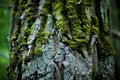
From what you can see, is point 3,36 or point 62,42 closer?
point 62,42

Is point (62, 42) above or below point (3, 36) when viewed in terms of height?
above

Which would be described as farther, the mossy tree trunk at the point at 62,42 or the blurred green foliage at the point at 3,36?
the blurred green foliage at the point at 3,36

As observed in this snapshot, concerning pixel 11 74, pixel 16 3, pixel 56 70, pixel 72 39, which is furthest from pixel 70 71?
pixel 16 3

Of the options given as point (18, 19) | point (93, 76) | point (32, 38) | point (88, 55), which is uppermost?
point (18, 19)

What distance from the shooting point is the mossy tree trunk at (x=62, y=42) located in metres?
2.07

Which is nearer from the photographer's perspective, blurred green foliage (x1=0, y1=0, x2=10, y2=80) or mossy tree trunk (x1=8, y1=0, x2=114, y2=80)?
mossy tree trunk (x1=8, y1=0, x2=114, y2=80)

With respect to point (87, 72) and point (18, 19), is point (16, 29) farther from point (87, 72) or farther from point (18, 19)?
point (87, 72)

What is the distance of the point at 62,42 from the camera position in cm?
210

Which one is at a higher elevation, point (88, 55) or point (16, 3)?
point (16, 3)

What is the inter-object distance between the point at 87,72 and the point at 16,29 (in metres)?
0.68

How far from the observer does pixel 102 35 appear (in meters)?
2.26

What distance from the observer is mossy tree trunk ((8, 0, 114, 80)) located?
2068 mm

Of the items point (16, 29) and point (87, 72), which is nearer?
point (87, 72)

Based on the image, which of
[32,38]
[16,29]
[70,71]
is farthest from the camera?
[16,29]
